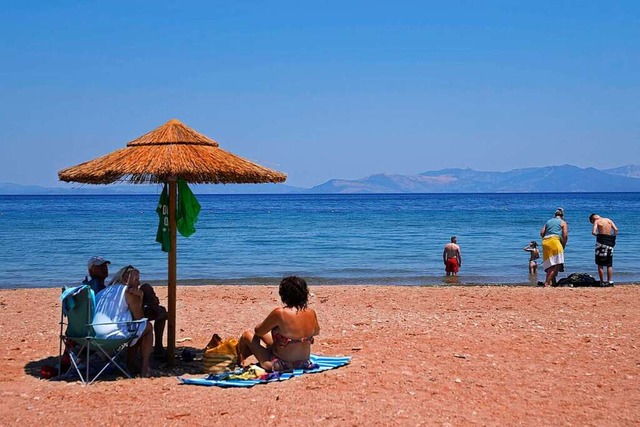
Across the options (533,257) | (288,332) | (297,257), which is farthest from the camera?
(297,257)

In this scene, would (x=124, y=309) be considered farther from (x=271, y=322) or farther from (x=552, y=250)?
(x=552, y=250)

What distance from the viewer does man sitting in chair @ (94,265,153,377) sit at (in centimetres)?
634

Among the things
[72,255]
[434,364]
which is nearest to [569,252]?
[72,255]

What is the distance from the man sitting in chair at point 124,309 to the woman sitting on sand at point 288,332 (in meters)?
0.94

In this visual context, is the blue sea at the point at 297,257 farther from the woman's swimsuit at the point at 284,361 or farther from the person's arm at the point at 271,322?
the person's arm at the point at 271,322

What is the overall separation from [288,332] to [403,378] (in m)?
1.03

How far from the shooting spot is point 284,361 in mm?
6465

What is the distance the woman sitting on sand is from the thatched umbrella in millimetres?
1030

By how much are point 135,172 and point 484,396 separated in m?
3.39

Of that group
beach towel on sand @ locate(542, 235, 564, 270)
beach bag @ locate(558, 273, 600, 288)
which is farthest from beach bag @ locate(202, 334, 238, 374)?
beach bag @ locate(558, 273, 600, 288)

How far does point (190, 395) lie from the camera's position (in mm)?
5918

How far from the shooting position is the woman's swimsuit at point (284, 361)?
6.43m

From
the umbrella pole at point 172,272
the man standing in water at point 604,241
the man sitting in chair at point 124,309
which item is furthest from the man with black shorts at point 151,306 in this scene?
the man standing in water at point 604,241

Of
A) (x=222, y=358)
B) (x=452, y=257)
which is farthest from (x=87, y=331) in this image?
(x=452, y=257)
